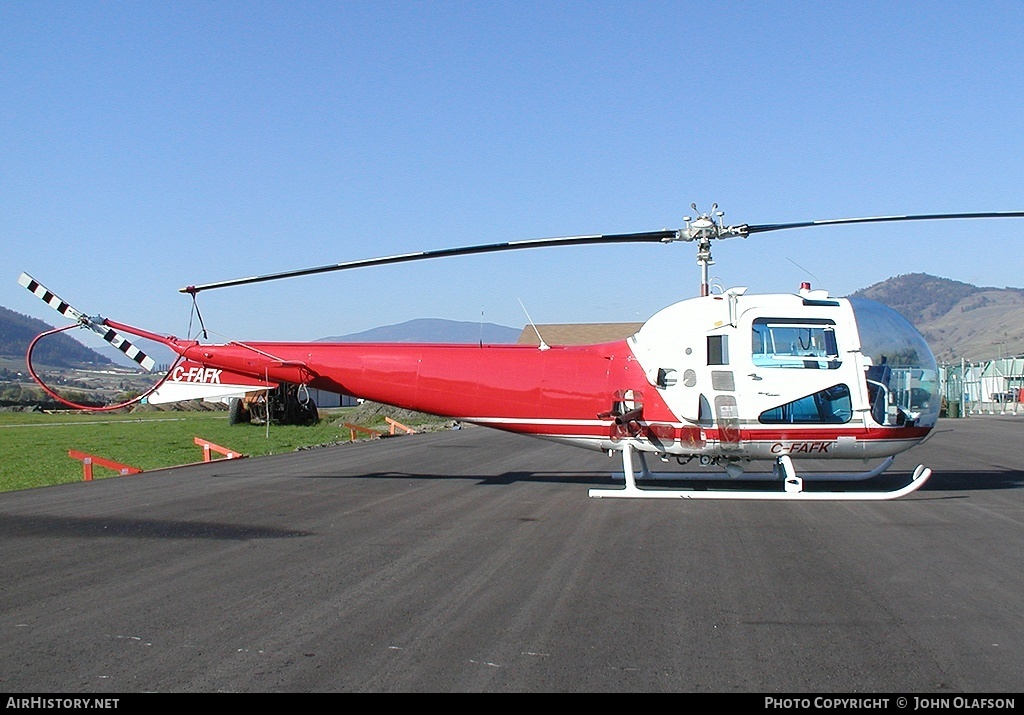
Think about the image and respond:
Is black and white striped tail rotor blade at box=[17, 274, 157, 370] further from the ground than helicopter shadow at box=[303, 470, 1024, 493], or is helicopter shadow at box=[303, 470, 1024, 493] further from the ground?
black and white striped tail rotor blade at box=[17, 274, 157, 370]

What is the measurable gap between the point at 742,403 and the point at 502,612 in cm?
Answer: 779

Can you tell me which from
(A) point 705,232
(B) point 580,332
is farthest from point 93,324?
(B) point 580,332

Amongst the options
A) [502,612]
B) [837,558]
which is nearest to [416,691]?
[502,612]

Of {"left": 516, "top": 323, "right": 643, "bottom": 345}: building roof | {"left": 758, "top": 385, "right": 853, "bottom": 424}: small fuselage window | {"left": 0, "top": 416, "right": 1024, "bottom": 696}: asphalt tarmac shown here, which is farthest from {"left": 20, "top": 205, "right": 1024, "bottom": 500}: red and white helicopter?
{"left": 516, "top": 323, "right": 643, "bottom": 345}: building roof

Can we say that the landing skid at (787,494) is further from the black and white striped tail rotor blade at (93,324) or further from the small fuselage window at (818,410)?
the black and white striped tail rotor blade at (93,324)

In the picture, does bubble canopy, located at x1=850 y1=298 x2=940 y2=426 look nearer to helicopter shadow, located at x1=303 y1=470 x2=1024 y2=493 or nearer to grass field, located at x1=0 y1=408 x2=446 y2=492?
helicopter shadow, located at x1=303 y1=470 x2=1024 y2=493

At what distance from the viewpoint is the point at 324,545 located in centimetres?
934

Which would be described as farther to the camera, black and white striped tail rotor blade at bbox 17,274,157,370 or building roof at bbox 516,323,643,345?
building roof at bbox 516,323,643,345

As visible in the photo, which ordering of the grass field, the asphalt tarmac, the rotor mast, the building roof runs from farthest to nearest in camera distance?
the building roof, the grass field, the rotor mast, the asphalt tarmac

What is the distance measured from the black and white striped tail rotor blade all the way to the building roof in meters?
53.8

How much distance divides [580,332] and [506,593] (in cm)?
6838

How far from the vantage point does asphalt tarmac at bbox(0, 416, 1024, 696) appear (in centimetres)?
513

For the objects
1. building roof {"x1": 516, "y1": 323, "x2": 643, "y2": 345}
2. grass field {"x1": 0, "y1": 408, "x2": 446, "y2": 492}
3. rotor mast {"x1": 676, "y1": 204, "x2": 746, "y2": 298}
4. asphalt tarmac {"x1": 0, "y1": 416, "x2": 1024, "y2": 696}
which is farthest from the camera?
building roof {"x1": 516, "y1": 323, "x2": 643, "y2": 345}

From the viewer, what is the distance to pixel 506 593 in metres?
7.16
